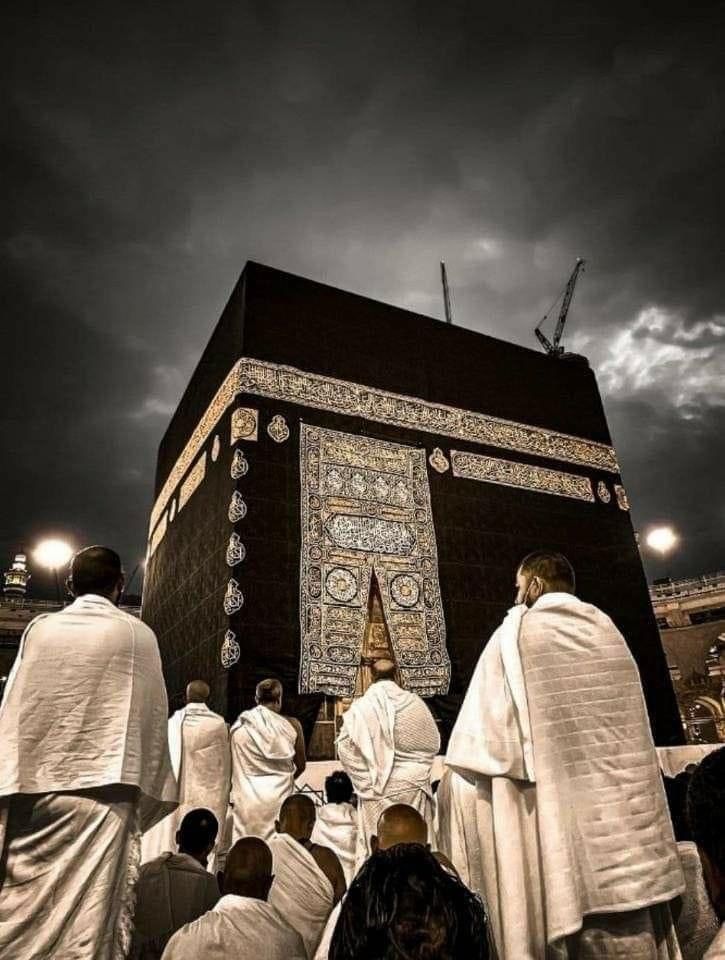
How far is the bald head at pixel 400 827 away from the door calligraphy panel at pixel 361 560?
16.9ft

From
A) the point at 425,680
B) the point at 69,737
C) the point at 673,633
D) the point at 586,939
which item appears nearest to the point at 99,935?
the point at 69,737

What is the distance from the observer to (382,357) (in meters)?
9.77

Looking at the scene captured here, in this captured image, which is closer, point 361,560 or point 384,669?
point 384,669

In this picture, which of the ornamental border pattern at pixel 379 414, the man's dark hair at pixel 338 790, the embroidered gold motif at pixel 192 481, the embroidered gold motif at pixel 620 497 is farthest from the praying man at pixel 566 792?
the embroidered gold motif at pixel 620 497

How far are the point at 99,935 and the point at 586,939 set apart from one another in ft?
4.24

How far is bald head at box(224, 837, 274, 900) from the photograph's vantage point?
1.66m

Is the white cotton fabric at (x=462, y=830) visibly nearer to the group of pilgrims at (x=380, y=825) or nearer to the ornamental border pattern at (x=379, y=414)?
the group of pilgrims at (x=380, y=825)

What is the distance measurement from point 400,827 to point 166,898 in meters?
0.78

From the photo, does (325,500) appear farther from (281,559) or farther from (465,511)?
(465,511)

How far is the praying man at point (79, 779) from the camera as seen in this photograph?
1.64 meters

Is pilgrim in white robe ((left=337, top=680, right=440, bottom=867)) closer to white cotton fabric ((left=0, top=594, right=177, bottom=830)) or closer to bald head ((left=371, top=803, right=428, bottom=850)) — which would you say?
bald head ((left=371, top=803, right=428, bottom=850))

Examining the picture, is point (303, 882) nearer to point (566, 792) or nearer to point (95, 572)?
point (566, 792)

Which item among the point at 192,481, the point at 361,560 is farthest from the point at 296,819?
the point at 192,481

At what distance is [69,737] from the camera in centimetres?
179
